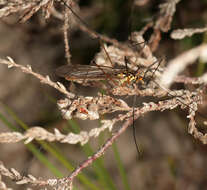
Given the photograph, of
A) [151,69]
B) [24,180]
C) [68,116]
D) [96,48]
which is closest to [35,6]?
[68,116]

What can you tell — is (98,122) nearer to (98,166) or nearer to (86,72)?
(98,166)

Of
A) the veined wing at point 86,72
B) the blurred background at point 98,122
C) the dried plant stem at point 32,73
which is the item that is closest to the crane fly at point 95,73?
the veined wing at point 86,72

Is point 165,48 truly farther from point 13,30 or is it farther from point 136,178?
point 13,30

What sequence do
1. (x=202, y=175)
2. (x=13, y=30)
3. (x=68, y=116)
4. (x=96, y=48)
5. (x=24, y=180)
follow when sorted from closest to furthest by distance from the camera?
(x=24, y=180), (x=68, y=116), (x=202, y=175), (x=96, y=48), (x=13, y=30)

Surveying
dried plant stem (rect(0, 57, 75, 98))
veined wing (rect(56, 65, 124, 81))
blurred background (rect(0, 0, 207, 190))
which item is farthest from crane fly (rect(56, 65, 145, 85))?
blurred background (rect(0, 0, 207, 190))

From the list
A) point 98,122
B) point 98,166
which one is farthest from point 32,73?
point 98,122

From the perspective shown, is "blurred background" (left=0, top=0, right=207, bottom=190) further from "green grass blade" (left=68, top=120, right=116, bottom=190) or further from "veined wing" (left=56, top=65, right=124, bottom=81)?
"veined wing" (left=56, top=65, right=124, bottom=81)
